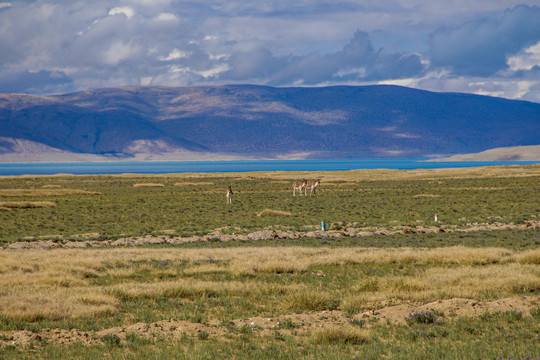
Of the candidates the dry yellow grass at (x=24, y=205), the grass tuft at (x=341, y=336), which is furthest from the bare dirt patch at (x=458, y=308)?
the dry yellow grass at (x=24, y=205)

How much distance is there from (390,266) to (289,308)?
7.27m

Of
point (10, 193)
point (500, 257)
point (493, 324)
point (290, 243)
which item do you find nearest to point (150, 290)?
point (493, 324)

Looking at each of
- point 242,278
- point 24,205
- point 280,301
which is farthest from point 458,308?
point 24,205

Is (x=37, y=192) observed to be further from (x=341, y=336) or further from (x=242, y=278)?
(x=341, y=336)

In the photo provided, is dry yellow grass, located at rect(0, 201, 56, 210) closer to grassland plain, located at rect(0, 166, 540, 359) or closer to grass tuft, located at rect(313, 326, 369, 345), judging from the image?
grassland plain, located at rect(0, 166, 540, 359)

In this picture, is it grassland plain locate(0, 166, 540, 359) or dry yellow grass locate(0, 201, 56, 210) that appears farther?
dry yellow grass locate(0, 201, 56, 210)

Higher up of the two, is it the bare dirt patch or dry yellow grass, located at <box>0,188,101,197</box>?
dry yellow grass, located at <box>0,188,101,197</box>

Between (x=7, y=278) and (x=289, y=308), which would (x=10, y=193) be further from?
(x=289, y=308)

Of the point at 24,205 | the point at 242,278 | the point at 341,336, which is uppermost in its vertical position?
the point at 24,205

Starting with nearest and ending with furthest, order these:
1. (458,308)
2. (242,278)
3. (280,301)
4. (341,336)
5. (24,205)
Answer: (341,336)
(458,308)
(280,301)
(242,278)
(24,205)

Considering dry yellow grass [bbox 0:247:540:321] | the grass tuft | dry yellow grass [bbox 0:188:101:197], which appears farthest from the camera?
dry yellow grass [bbox 0:188:101:197]

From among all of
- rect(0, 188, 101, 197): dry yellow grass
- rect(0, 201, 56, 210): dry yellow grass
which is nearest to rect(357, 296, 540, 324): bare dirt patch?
rect(0, 201, 56, 210): dry yellow grass

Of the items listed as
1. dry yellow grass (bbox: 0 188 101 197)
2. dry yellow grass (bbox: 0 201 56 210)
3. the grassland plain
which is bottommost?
the grassland plain

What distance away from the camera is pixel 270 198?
58031 mm
